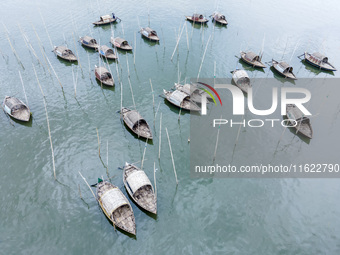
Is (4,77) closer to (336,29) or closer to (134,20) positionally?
(134,20)

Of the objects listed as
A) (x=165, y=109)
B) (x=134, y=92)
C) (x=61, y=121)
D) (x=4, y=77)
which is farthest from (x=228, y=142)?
(x=4, y=77)

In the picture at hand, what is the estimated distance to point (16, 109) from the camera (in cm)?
4169

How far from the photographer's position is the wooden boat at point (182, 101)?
145ft

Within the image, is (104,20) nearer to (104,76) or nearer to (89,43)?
(89,43)

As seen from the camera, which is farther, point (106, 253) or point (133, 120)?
point (133, 120)

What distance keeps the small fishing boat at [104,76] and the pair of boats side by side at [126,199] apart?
2426 cm

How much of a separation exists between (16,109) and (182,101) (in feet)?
105

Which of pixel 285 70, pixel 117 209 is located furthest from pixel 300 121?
pixel 117 209

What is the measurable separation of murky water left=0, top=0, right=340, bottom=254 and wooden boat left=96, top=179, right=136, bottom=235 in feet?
4.46

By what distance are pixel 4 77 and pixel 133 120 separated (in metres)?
35.7

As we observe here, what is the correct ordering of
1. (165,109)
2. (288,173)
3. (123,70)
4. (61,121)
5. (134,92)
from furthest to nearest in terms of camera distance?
(123,70) → (134,92) → (165,109) → (61,121) → (288,173)

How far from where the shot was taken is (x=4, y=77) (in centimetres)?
5109

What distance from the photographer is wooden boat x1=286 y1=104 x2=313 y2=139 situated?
130ft

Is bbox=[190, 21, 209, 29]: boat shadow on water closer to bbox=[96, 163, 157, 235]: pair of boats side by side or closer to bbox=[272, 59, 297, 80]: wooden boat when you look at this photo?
bbox=[272, 59, 297, 80]: wooden boat
